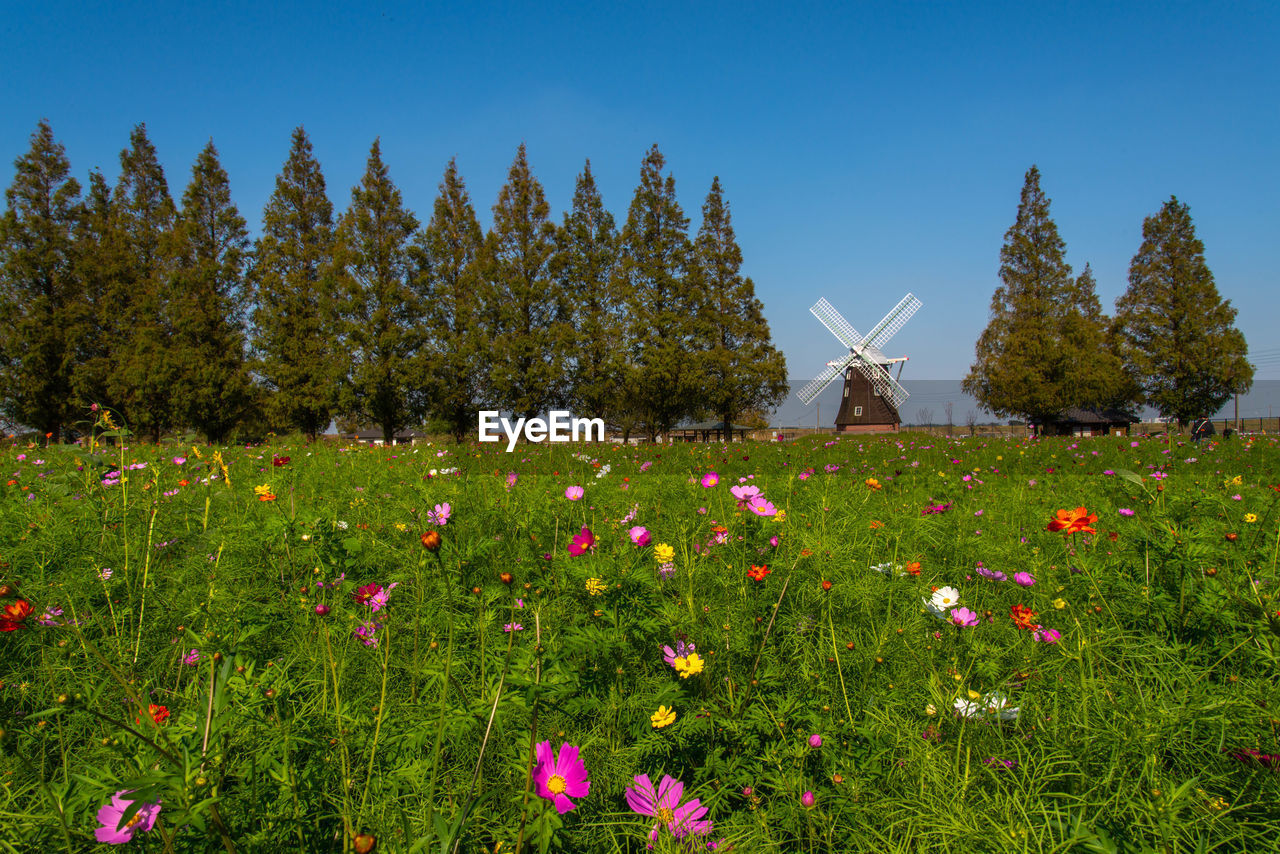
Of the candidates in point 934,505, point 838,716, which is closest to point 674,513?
point 934,505

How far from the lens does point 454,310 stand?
66.2 ft

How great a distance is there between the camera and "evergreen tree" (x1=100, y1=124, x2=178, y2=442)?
17.8m

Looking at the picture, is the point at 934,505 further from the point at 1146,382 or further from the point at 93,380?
the point at 1146,382

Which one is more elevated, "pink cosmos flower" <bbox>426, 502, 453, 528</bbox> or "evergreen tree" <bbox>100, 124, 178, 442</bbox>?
"evergreen tree" <bbox>100, 124, 178, 442</bbox>

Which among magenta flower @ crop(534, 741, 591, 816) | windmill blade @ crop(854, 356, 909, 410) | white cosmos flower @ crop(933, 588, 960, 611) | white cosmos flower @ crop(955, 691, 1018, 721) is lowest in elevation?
white cosmos flower @ crop(955, 691, 1018, 721)

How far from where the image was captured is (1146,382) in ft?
76.4

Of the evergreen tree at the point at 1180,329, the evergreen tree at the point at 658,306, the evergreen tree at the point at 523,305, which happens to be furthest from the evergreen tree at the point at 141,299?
the evergreen tree at the point at 1180,329

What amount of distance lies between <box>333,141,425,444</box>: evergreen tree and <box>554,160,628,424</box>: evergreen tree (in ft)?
16.6

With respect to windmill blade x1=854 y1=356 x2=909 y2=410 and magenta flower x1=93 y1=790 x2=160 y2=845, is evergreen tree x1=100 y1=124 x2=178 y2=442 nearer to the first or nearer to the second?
magenta flower x1=93 y1=790 x2=160 y2=845

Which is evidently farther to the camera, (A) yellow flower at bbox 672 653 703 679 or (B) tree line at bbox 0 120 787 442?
(B) tree line at bbox 0 120 787 442

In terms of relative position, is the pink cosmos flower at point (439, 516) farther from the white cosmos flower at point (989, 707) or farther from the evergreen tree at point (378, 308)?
the evergreen tree at point (378, 308)

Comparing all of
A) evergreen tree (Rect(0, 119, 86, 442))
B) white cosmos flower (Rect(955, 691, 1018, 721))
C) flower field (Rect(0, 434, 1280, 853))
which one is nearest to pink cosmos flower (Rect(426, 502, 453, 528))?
flower field (Rect(0, 434, 1280, 853))

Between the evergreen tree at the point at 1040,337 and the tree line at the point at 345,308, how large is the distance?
10.1 m

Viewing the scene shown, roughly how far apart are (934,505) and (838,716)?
159cm
